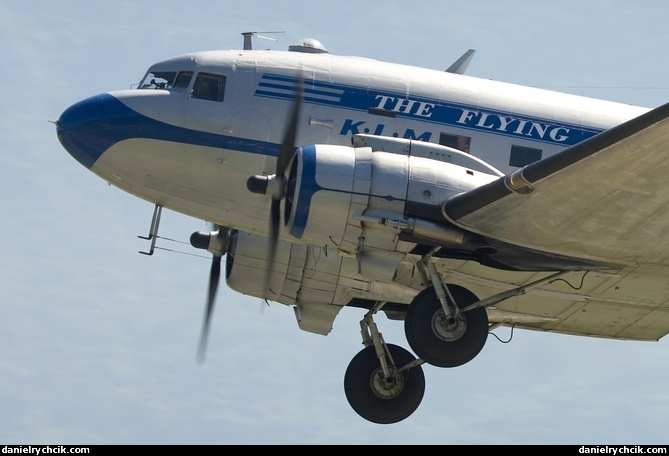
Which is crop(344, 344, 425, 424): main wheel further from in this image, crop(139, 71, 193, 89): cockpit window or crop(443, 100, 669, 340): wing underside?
crop(139, 71, 193, 89): cockpit window

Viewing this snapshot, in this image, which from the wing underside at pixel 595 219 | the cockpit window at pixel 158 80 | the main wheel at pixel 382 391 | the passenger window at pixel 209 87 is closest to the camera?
the wing underside at pixel 595 219

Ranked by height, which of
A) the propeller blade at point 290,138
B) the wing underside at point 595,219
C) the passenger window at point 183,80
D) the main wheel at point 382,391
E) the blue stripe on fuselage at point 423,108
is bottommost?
the main wheel at point 382,391

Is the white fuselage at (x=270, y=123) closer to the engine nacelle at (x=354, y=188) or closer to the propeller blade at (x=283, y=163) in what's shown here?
the propeller blade at (x=283, y=163)

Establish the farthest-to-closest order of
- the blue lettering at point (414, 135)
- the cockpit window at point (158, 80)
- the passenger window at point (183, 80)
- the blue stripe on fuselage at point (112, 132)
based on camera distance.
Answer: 1. the cockpit window at point (158, 80)
2. the passenger window at point (183, 80)
3. the blue lettering at point (414, 135)
4. the blue stripe on fuselage at point (112, 132)

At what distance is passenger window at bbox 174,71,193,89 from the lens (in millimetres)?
19000

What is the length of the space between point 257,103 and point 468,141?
112 inches

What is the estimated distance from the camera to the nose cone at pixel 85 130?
18.5 metres

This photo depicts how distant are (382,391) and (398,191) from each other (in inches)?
171

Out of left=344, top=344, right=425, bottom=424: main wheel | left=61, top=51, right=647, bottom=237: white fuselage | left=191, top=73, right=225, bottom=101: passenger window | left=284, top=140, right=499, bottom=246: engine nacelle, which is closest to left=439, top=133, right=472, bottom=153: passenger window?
left=61, top=51, right=647, bottom=237: white fuselage

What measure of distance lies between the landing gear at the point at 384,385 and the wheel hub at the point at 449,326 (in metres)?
2.74

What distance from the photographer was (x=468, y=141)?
1852 centimetres

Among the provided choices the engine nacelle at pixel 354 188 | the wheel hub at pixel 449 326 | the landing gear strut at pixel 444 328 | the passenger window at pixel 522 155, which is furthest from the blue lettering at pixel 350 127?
the wheel hub at pixel 449 326

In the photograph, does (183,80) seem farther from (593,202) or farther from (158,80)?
(593,202)
